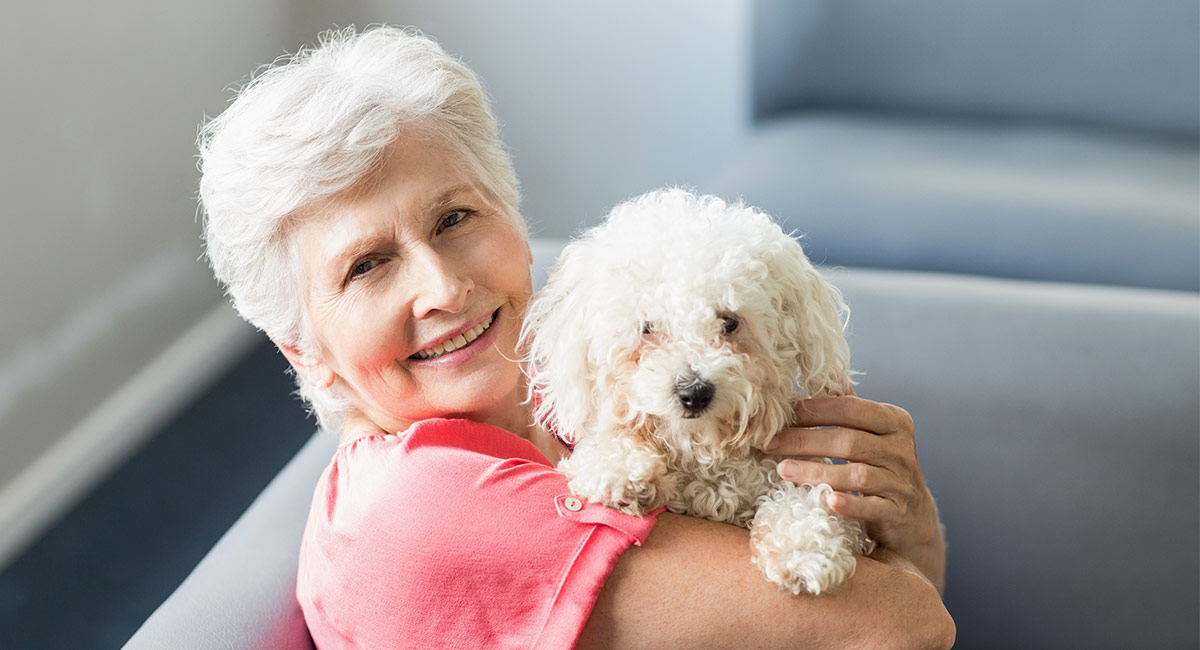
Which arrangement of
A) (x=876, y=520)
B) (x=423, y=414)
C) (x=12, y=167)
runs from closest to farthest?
1. (x=876, y=520)
2. (x=423, y=414)
3. (x=12, y=167)

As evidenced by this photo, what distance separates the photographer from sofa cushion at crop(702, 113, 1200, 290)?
2.01m

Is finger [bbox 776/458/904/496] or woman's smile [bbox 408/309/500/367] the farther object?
woman's smile [bbox 408/309/500/367]

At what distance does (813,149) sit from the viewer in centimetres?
237

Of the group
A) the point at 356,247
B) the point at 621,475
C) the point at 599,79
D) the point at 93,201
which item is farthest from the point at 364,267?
the point at 599,79

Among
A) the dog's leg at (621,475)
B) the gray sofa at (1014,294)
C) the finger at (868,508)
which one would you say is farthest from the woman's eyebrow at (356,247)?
the finger at (868,508)

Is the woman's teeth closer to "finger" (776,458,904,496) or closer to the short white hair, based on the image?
the short white hair

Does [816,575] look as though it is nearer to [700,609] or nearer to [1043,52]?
[700,609]

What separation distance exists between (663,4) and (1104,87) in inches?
49.8

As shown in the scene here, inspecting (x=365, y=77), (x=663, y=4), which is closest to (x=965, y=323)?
(x=365, y=77)

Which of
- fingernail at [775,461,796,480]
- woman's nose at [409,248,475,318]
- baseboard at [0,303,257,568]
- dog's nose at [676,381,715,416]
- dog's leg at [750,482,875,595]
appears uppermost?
woman's nose at [409,248,475,318]

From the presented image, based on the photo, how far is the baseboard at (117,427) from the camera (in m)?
2.47

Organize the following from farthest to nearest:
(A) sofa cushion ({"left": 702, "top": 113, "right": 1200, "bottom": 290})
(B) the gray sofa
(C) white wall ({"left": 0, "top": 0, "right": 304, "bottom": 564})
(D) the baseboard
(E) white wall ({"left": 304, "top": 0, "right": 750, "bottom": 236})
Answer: (E) white wall ({"left": 304, "top": 0, "right": 750, "bottom": 236}) < (D) the baseboard < (C) white wall ({"left": 0, "top": 0, "right": 304, "bottom": 564}) < (A) sofa cushion ({"left": 702, "top": 113, "right": 1200, "bottom": 290}) < (B) the gray sofa

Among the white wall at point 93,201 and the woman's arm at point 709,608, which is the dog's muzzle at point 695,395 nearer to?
the woman's arm at point 709,608

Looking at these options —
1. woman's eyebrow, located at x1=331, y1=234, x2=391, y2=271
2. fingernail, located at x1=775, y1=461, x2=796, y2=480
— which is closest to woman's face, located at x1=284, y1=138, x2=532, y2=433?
woman's eyebrow, located at x1=331, y1=234, x2=391, y2=271
